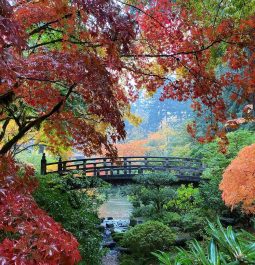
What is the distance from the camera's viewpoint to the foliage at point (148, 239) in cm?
880

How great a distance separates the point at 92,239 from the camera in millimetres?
6500

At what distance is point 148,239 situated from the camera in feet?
28.9

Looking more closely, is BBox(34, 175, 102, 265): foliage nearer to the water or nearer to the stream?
the stream

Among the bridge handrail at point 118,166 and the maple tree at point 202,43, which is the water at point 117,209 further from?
the maple tree at point 202,43

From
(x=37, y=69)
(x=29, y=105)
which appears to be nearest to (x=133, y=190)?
(x=29, y=105)

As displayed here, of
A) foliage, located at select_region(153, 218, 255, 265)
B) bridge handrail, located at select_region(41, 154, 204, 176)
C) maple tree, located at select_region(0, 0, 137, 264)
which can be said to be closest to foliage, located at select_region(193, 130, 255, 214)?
bridge handrail, located at select_region(41, 154, 204, 176)

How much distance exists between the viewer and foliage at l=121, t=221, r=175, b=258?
8797 millimetres

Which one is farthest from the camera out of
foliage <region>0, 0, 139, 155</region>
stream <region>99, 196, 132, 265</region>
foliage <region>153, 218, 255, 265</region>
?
stream <region>99, 196, 132, 265</region>

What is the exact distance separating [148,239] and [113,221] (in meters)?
8.36

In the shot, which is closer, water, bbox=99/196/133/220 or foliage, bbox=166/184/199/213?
foliage, bbox=166/184/199/213

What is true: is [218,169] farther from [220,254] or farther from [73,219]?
[220,254]

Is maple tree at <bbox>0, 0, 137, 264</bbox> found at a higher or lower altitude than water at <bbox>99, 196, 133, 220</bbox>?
lower

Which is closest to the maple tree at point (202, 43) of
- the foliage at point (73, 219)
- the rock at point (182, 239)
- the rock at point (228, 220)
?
the foliage at point (73, 219)

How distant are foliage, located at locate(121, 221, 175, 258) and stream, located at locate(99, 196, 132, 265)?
1.19 meters
